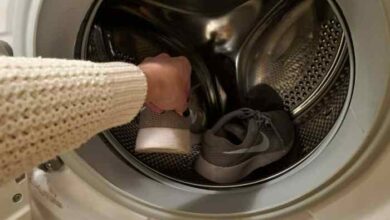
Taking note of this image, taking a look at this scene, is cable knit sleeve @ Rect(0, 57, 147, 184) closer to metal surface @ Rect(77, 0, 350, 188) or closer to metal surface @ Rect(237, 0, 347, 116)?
metal surface @ Rect(77, 0, 350, 188)

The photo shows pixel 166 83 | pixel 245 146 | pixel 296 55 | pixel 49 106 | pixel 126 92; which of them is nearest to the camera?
pixel 49 106

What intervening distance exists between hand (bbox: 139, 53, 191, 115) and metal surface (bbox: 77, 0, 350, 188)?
0.46 feet

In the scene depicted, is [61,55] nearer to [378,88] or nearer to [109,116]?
[109,116]

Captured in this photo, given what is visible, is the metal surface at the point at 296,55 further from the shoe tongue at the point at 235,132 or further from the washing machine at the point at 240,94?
the shoe tongue at the point at 235,132

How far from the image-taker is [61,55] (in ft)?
2.43

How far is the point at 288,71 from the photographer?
0.95 metres

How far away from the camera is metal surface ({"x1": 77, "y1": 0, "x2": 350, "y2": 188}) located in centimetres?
85

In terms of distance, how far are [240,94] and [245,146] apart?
8.2 inches

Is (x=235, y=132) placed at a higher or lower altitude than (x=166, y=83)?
lower

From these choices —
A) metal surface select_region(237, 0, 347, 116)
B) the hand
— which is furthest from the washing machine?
the hand

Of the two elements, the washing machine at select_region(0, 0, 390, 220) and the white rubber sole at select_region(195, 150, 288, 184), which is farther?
the white rubber sole at select_region(195, 150, 288, 184)

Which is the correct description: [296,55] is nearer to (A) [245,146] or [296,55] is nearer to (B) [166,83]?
(A) [245,146]

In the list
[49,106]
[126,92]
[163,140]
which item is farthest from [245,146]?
[49,106]

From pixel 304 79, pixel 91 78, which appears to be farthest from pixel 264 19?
pixel 91 78
